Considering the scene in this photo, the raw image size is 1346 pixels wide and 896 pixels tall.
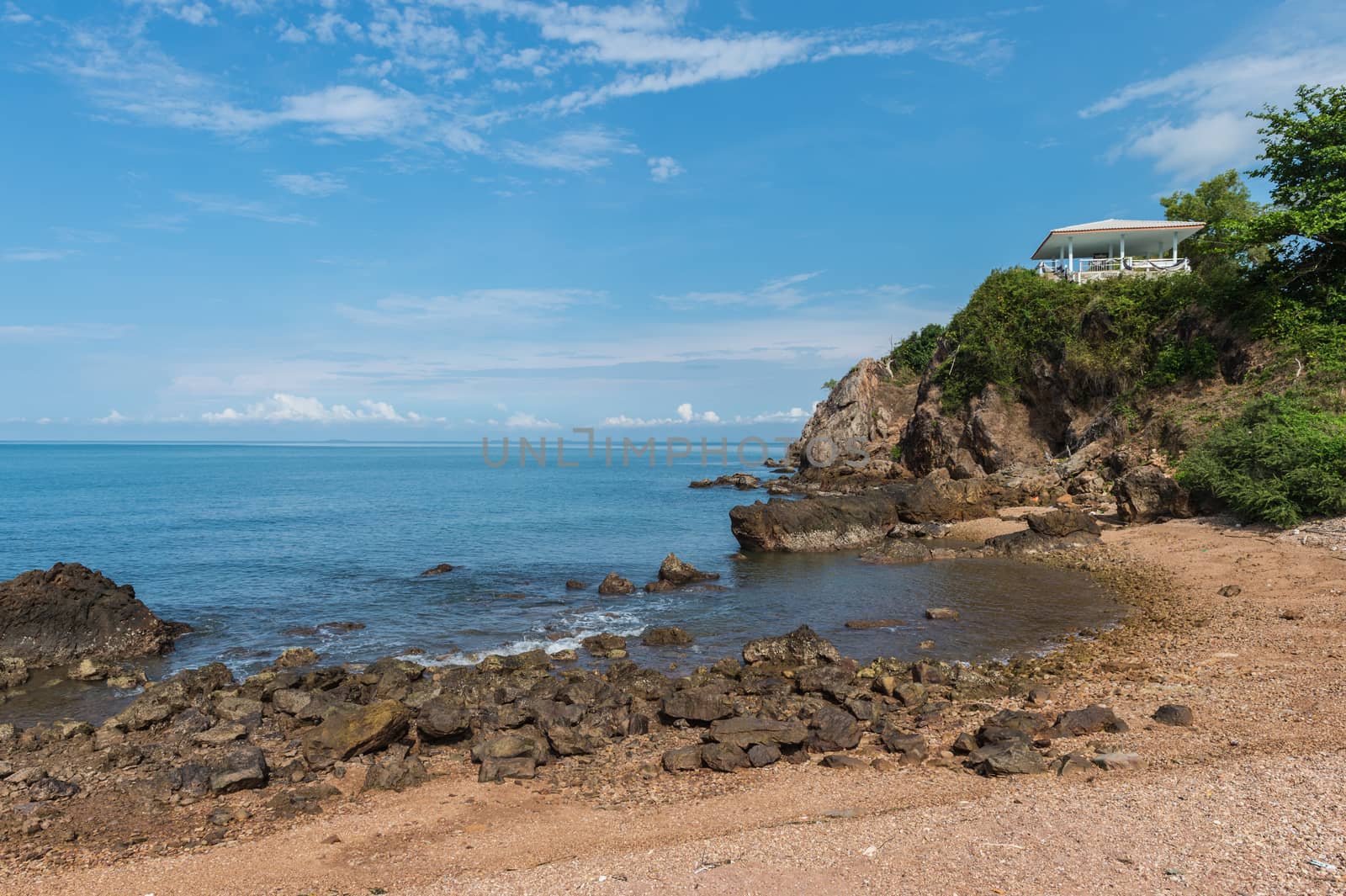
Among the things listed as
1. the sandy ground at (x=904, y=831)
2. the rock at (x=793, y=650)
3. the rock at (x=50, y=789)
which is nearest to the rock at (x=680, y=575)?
the rock at (x=793, y=650)

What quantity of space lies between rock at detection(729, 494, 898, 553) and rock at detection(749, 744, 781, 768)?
21.1m

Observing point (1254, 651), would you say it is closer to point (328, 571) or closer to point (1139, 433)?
point (1139, 433)

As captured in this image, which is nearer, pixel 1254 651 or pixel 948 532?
pixel 1254 651

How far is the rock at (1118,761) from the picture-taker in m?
10.1

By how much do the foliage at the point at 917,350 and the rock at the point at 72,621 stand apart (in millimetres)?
70007

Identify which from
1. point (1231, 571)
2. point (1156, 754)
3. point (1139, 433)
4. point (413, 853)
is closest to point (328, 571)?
point (413, 853)

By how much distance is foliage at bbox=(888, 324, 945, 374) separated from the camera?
78250mm

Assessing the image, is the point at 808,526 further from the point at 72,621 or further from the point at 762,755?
the point at 72,621

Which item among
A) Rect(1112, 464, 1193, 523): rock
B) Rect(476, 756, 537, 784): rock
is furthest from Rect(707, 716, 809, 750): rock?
Rect(1112, 464, 1193, 523): rock

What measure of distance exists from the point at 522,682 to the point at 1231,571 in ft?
64.6

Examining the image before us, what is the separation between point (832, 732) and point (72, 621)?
19.2 m

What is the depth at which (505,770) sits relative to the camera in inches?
472

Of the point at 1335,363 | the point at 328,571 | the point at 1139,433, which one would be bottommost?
the point at 328,571

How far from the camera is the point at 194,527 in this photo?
147 ft
